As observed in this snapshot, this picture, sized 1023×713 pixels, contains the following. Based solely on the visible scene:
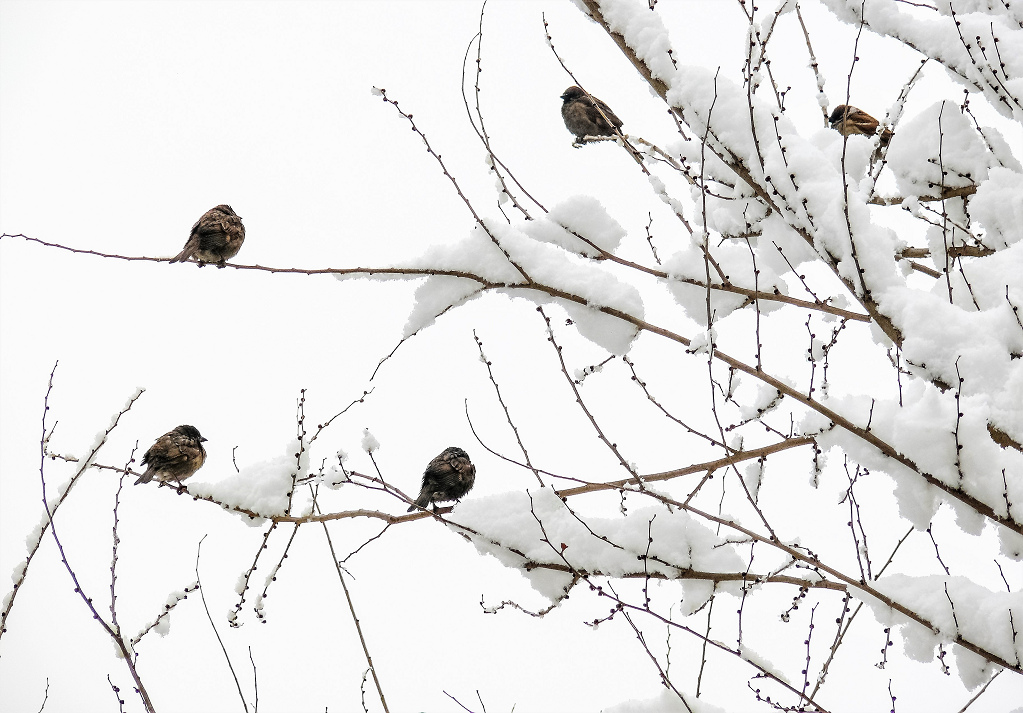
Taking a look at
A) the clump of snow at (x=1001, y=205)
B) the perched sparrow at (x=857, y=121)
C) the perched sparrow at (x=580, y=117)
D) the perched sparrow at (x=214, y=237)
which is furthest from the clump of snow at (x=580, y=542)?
the perched sparrow at (x=580, y=117)

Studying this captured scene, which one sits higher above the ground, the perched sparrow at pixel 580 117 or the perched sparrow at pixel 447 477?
the perched sparrow at pixel 580 117

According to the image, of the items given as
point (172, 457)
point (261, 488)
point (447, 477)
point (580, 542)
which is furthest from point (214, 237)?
point (580, 542)

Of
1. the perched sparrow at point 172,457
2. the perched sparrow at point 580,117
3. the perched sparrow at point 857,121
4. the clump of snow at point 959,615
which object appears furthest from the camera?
the perched sparrow at point 580,117

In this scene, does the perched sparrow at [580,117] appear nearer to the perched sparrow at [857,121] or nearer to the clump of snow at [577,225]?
the perched sparrow at [857,121]

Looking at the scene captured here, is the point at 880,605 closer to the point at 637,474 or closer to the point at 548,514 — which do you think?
the point at 637,474

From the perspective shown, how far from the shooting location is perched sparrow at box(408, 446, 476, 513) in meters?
5.06

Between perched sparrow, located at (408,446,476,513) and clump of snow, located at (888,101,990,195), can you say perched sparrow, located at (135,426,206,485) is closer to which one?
perched sparrow, located at (408,446,476,513)

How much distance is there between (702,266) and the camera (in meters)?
2.77

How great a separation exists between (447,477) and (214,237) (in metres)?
2.40

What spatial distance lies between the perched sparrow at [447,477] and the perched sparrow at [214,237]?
7.00ft

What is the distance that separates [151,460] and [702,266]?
13.9 ft

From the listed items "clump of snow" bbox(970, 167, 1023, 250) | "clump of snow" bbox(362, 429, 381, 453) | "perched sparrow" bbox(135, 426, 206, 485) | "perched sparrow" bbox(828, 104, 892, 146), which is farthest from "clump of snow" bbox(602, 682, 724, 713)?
"perched sparrow" bbox(135, 426, 206, 485)

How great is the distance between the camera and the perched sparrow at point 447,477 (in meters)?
5.06

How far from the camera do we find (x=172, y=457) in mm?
5340
